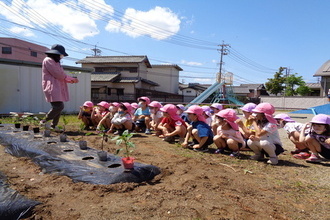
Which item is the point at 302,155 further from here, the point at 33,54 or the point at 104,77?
the point at 33,54

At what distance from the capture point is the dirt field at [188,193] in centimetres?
194

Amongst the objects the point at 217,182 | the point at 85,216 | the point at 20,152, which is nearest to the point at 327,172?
the point at 217,182

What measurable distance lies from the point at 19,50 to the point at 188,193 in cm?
3232

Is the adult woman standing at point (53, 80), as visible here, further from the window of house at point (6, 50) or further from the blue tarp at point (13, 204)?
the window of house at point (6, 50)

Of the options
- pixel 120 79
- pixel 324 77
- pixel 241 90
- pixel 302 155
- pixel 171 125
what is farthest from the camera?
pixel 241 90

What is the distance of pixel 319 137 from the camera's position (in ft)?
12.3

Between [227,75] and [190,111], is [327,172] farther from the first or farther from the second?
[227,75]

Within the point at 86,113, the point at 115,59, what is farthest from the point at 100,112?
the point at 115,59

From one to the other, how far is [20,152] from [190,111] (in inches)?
117

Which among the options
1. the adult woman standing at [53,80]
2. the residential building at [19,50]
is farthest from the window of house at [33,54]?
the adult woman standing at [53,80]

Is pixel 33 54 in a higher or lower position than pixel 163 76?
higher

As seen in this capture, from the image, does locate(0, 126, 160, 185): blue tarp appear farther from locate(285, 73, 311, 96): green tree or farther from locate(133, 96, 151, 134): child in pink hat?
locate(285, 73, 311, 96): green tree

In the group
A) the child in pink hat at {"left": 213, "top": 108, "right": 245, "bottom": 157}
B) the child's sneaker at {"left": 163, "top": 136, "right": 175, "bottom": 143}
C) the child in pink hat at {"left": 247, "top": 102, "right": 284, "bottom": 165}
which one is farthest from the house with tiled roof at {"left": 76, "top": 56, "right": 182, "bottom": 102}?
the child in pink hat at {"left": 247, "top": 102, "right": 284, "bottom": 165}

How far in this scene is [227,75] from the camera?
23.2m
